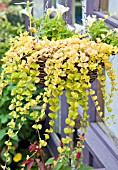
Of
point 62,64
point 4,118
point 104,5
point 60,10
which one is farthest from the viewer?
point 4,118

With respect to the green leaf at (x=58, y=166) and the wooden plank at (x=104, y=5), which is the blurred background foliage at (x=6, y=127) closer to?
the wooden plank at (x=104, y=5)

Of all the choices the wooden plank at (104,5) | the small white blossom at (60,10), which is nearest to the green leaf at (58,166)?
the small white blossom at (60,10)

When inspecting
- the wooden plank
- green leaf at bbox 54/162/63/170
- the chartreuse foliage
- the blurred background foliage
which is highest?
the wooden plank

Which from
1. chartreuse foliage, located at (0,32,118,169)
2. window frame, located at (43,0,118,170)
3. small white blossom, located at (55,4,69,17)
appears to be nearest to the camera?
chartreuse foliage, located at (0,32,118,169)

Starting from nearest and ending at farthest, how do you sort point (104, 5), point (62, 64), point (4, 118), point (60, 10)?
point (62, 64) → point (60, 10) → point (104, 5) → point (4, 118)

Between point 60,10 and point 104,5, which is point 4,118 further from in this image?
point 60,10

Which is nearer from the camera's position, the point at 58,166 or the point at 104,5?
the point at 58,166

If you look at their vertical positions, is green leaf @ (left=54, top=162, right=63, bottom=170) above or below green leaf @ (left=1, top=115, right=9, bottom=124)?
above

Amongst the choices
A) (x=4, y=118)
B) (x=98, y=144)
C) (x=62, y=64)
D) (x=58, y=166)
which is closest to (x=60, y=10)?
(x=62, y=64)

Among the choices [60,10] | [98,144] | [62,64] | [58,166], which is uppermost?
[60,10]

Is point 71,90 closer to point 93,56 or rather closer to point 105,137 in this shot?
point 93,56

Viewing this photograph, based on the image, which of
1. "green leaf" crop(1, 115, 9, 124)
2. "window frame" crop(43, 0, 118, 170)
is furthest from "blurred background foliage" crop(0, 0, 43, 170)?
"window frame" crop(43, 0, 118, 170)

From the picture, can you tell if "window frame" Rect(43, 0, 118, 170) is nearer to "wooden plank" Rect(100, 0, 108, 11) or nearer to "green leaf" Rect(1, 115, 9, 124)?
"wooden plank" Rect(100, 0, 108, 11)

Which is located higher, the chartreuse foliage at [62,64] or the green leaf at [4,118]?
the chartreuse foliage at [62,64]
